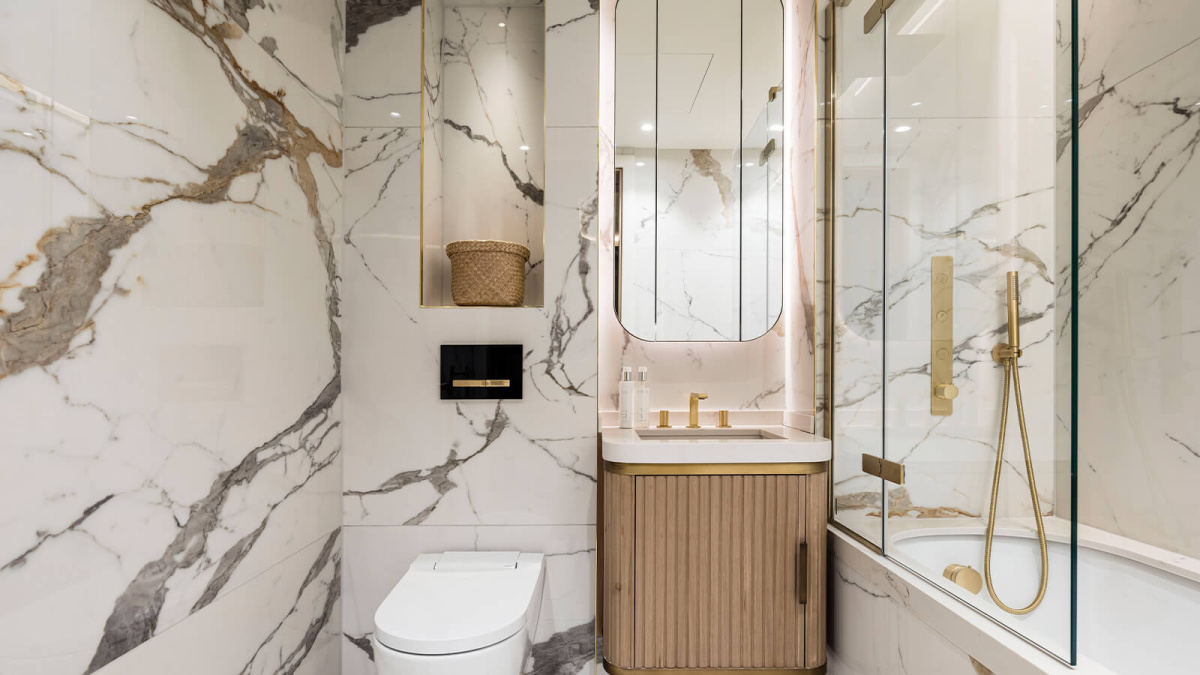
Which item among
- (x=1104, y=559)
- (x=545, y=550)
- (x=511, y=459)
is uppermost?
(x=511, y=459)

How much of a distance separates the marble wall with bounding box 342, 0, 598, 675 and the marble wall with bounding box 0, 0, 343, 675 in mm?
134

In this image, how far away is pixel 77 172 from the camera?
0.87 m

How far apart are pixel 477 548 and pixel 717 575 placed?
682 mm

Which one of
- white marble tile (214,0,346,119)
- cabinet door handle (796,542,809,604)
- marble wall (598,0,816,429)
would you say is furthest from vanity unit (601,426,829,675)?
white marble tile (214,0,346,119)

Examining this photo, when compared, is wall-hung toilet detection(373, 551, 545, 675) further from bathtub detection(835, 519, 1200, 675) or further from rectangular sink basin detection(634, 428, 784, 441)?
bathtub detection(835, 519, 1200, 675)

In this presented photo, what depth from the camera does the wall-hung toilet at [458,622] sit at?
1.12 m

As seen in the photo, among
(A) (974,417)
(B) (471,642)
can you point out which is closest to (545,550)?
(B) (471,642)

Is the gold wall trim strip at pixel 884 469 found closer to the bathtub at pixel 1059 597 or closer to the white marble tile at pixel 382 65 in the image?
the bathtub at pixel 1059 597

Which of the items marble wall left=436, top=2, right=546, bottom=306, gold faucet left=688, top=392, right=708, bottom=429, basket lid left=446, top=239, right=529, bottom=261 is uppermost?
marble wall left=436, top=2, right=546, bottom=306

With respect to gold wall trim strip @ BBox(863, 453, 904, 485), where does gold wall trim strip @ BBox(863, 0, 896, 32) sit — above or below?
above

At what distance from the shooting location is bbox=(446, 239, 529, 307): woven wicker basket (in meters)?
1.69

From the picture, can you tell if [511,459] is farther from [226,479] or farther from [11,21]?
[11,21]

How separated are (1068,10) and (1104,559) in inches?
46.8

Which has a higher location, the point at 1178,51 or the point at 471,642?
the point at 1178,51
